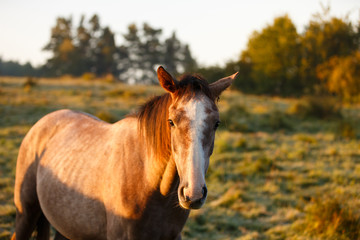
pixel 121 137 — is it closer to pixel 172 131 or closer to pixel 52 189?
pixel 172 131

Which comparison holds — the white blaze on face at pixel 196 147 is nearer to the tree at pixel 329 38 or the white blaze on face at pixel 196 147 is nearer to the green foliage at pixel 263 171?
the green foliage at pixel 263 171

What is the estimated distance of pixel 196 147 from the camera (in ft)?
6.17

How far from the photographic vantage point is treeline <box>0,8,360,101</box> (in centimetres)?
2139

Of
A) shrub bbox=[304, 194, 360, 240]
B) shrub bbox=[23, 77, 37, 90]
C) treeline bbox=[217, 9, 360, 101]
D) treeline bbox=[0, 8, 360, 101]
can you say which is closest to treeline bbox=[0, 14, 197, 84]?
treeline bbox=[0, 8, 360, 101]

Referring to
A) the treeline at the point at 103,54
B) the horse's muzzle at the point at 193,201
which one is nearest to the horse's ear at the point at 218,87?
the horse's muzzle at the point at 193,201

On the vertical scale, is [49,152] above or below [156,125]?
below

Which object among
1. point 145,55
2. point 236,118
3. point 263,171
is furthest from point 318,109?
point 145,55

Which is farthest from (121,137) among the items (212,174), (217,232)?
(212,174)

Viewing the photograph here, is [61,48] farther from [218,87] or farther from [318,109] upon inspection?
[218,87]

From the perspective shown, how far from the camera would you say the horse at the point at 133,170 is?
6.40 feet

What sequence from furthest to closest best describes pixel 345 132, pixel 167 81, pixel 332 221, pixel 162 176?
pixel 345 132, pixel 332 221, pixel 162 176, pixel 167 81

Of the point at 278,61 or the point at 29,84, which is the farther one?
the point at 278,61

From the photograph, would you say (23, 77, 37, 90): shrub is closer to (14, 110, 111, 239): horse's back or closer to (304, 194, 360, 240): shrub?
(14, 110, 111, 239): horse's back

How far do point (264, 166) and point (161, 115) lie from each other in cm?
627
